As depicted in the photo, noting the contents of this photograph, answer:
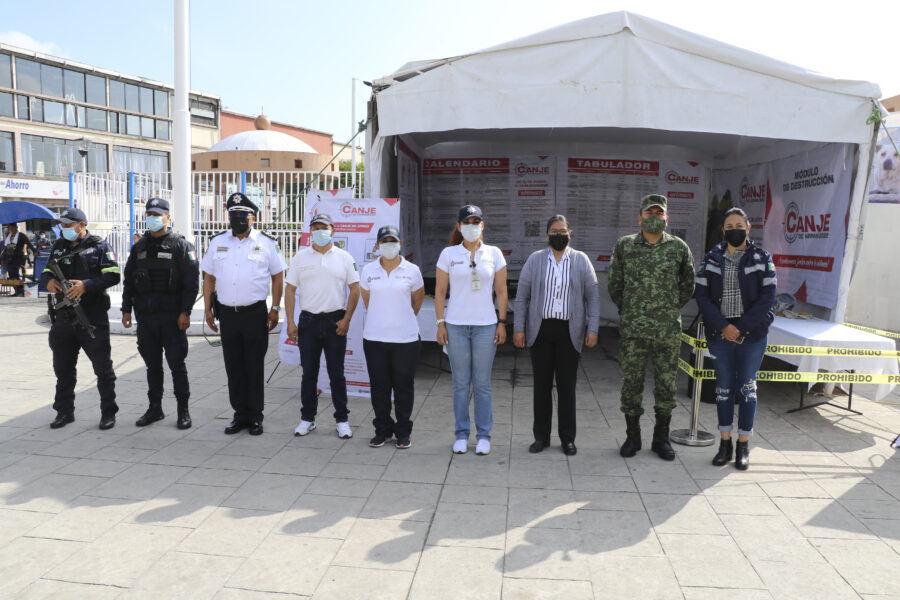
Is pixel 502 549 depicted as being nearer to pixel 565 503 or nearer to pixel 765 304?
pixel 565 503

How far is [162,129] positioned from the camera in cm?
4153

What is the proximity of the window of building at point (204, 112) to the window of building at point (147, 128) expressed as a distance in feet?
8.71

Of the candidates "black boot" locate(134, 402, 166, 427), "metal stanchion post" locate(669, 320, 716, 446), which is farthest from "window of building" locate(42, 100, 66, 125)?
"metal stanchion post" locate(669, 320, 716, 446)

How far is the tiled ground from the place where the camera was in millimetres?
2746

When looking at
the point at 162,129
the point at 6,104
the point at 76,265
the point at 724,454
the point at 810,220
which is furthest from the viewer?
the point at 162,129

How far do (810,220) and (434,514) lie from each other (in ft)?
18.1

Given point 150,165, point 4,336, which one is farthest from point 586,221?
point 150,165

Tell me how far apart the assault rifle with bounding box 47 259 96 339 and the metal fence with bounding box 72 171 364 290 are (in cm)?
497

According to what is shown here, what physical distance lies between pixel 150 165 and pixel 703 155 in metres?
39.8

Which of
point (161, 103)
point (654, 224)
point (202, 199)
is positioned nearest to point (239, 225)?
point (654, 224)

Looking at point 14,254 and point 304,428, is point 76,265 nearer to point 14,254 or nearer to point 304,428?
point 304,428

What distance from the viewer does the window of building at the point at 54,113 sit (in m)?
34.5

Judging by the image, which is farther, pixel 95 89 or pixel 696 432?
pixel 95 89

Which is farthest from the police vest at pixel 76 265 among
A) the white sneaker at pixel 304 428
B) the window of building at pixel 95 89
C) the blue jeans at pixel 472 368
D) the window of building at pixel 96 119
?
the window of building at pixel 95 89
